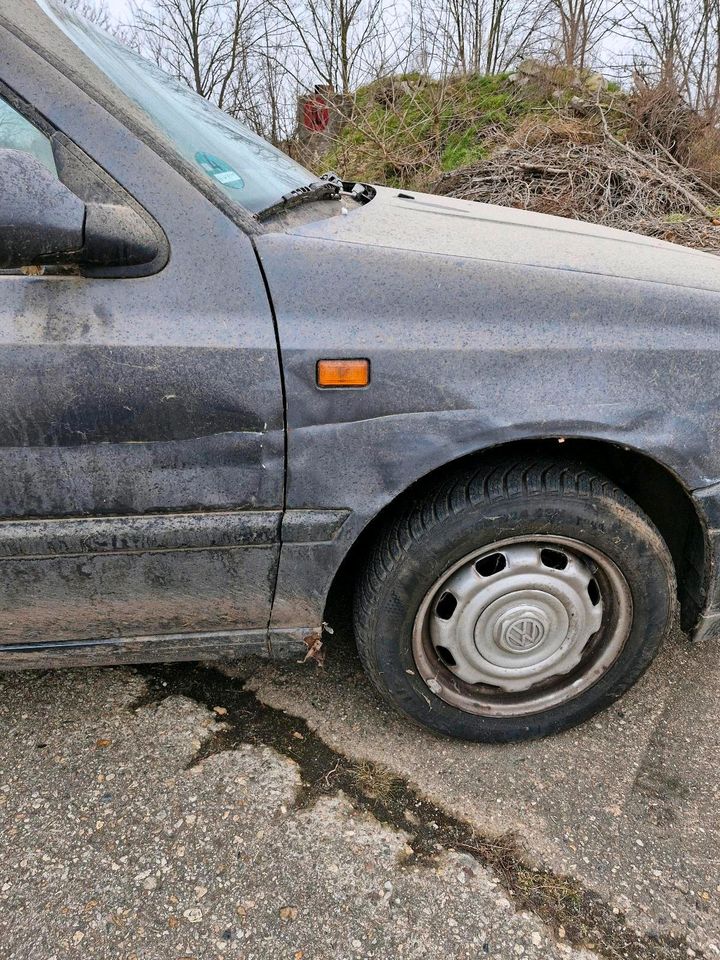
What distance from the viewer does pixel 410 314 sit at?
157 cm

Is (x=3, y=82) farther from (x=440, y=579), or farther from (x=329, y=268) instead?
(x=440, y=579)

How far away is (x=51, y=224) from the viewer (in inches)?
54.3

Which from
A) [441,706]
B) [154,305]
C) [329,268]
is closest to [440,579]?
[441,706]

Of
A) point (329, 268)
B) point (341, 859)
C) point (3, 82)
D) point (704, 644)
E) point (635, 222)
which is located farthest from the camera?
point (635, 222)

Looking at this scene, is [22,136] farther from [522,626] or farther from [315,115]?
[315,115]

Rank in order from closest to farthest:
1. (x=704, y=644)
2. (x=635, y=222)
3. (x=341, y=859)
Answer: (x=341, y=859), (x=704, y=644), (x=635, y=222)

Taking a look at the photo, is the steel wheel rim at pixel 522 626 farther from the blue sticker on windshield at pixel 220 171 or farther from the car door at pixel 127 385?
the blue sticker on windshield at pixel 220 171

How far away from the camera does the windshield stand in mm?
1672

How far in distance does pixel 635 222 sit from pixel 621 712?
21.9ft

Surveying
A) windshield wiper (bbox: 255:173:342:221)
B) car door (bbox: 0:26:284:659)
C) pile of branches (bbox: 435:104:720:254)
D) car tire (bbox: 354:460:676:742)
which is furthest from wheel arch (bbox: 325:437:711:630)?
pile of branches (bbox: 435:104:720:254)

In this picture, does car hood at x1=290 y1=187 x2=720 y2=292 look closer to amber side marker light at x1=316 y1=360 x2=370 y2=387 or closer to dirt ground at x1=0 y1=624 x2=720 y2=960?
amber side marker light at x1=316 y1=360 x2=370 y2=387

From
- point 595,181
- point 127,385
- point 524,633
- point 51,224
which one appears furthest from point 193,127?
point 595,181

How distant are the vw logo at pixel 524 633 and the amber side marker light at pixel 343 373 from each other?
2.69 feet

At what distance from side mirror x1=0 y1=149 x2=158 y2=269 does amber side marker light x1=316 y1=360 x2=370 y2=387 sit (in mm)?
472
